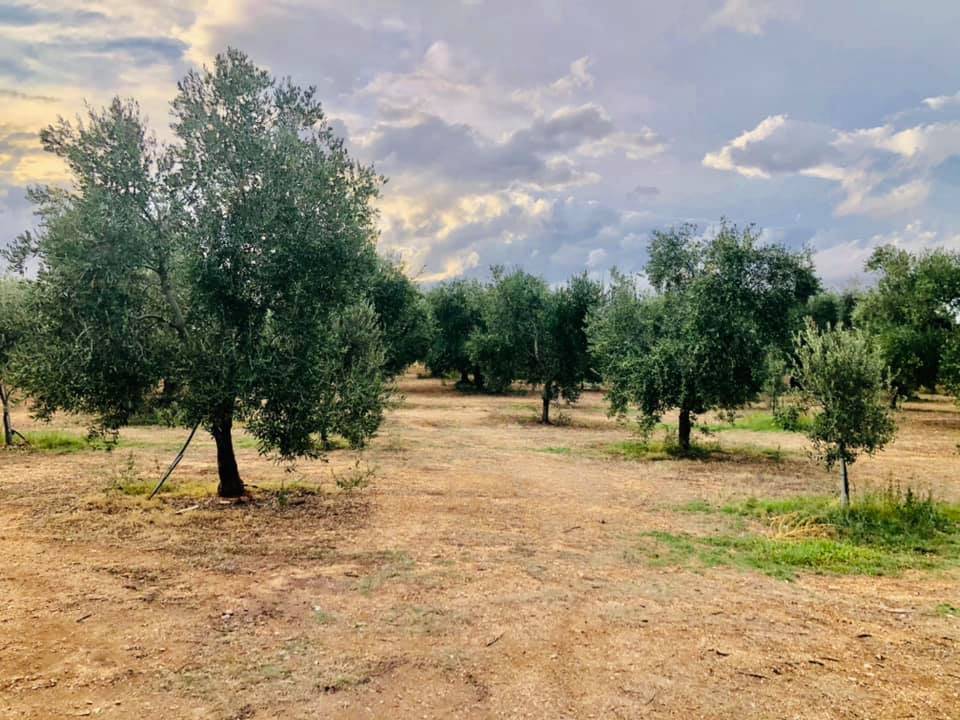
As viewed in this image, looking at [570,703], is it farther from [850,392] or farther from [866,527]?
[850,392]

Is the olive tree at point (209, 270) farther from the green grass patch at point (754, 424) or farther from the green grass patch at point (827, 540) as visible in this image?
the green grass patch at point (754, 424)

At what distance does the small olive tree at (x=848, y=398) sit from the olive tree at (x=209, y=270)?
39.4 feet

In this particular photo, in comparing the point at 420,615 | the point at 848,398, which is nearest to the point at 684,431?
the point at 848,398

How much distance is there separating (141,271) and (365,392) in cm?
621

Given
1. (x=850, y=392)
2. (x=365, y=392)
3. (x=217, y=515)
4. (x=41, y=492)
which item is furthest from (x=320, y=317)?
(x=850, y=392)

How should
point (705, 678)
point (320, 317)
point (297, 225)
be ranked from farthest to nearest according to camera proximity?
point (320, 317)
point (297, 225)
point (705, 678)

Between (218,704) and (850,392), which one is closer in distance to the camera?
(218,704)

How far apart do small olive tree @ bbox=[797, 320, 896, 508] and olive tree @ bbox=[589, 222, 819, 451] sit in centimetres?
843

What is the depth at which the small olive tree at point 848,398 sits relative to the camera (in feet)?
50.1

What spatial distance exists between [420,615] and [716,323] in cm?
1960

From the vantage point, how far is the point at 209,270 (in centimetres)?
1425

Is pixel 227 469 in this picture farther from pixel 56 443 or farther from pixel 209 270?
pixel 56 443

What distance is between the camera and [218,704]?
678cm

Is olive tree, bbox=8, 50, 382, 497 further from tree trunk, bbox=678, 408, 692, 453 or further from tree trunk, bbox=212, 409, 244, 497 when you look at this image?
tree trunk, bbox=678, 408, 692, 453
